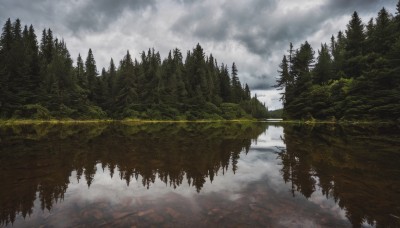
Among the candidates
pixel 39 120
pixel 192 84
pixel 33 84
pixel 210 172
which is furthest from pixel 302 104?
pixel 33 84

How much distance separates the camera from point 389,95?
1259 inches

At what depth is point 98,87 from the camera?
71688mm

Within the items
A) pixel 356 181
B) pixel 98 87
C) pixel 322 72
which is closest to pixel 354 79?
pixel 322 72

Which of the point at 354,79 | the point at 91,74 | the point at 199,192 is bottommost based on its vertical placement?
the point at 199,192

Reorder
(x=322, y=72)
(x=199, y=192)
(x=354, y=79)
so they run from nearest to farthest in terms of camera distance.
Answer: (x=199, y=192) < (x=354, y=79) < (x=322, y=72)

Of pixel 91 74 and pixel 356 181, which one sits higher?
pixel 91 74

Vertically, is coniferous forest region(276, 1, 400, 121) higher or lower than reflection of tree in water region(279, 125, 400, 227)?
higher

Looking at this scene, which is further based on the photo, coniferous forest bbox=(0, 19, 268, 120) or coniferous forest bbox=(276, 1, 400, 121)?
coniferous forest bbox=(0, 19, 268, 120)

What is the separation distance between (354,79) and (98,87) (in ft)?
211

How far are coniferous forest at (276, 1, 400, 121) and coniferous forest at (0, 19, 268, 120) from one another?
23319 mm

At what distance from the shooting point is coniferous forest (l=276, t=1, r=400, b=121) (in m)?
33.4

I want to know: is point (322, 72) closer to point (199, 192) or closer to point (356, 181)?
point (356, 181)

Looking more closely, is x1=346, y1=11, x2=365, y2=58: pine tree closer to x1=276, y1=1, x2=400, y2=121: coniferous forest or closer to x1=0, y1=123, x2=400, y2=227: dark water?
x1=276, y1=1, x2=400, y2=121: coniferous forest

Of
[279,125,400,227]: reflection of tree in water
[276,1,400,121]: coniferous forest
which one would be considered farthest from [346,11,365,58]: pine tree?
[279,125,400,227]: reflection of tree in water
